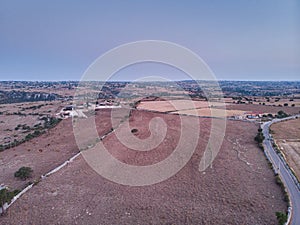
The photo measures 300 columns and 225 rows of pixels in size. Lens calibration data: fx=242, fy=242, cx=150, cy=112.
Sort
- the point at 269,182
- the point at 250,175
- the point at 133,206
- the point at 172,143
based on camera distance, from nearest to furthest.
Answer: the point at 133,206, the point at 269,182, the point at 250,175, the point at 172,143

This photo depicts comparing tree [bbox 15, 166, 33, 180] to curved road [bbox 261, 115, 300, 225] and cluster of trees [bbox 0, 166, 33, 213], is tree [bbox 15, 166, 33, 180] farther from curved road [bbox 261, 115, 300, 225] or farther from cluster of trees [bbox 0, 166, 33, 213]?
curved road [bbox 261, 115, 300, 225]

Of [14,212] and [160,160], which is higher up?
[160,160]

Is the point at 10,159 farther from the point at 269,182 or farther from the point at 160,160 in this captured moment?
the point at 269,182

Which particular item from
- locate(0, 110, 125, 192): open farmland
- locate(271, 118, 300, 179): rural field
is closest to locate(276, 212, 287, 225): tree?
locate(271, 118, 300, 179): rural field

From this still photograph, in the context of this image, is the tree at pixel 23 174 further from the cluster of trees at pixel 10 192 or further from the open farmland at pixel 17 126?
the open farmland at pixel 17 126

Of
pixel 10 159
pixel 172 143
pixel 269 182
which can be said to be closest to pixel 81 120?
pixel 10 159

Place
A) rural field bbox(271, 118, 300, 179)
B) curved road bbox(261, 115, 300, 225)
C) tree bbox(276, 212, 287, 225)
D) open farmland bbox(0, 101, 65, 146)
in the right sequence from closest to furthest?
tree bbox(276, 212, 287, 225)
curved road bbox(261, 115, 300, 225)
rural field bbox(271, 118, 300, 179)
open farmland bbox(0, 101, 65, 146)
